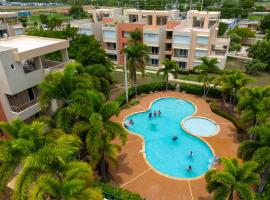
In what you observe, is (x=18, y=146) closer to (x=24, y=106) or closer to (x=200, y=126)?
(x=24, y=106)

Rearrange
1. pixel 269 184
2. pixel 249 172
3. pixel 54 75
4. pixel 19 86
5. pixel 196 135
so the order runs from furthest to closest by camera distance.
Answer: pixel 196 135 < pixel 19 86 < pixel 54 75 < pixel 269 184 < pixel 249 172

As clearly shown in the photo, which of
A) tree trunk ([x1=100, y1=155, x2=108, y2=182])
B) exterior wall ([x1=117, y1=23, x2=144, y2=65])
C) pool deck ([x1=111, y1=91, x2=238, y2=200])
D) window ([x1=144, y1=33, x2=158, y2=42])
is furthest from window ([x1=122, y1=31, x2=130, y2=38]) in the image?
tree trunk ([x1=100, y1=155, x2=108, y2=182])

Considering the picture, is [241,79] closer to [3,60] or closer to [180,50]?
[180,50]

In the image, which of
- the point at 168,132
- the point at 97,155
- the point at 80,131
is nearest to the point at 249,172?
the point at 97,155

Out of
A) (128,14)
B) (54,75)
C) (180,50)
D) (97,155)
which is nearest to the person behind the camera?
(97,155)

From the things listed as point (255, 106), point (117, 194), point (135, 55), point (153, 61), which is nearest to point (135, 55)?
point (135, 55)

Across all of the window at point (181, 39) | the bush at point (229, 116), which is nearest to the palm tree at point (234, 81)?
the bush at point (229, 116)
